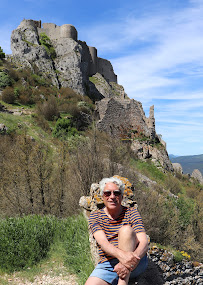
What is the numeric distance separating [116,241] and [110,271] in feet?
1.18

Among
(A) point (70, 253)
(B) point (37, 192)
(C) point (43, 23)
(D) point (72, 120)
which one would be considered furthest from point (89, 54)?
(A) point (70, 253)

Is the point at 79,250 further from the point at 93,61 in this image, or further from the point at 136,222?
the point at 93,61

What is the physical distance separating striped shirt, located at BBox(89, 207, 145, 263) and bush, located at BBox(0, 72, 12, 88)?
76.5ft

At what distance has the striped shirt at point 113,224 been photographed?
2793mm

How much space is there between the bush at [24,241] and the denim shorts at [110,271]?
2168 millimetres

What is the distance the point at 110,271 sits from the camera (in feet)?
8.70

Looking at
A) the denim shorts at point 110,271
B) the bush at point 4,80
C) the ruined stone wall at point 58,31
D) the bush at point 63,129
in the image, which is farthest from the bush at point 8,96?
the ruined stone wall at point 58,31

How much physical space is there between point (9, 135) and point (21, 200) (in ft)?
20.0

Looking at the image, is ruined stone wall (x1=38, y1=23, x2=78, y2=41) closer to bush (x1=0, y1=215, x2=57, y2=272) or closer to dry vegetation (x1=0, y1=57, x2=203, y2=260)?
dry vegetation (x1=0, y1=57, x2=203, y2=260)

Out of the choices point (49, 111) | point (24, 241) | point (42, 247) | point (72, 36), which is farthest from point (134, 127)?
point (72, 36)

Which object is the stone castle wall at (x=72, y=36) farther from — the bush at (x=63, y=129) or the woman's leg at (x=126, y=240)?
the woman's leg at (x=126, y=240)

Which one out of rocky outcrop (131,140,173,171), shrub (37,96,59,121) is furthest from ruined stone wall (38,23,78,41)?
rocky outcrop (131,140,173,171)

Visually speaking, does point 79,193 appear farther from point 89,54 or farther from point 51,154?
point 89,54

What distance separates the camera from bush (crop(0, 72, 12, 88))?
73.7 feet
